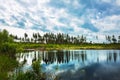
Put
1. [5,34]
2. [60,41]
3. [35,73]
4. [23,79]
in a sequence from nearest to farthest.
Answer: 1. [23,79]
2. [35,73]
3. [5,34]
4. [60,41]

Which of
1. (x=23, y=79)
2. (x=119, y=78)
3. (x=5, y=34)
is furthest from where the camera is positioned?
(x=5, y=34)

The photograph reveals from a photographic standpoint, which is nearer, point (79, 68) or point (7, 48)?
point (79, 68)

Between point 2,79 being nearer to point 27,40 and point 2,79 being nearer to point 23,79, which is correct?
point 23,79

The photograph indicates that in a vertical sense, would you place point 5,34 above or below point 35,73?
above

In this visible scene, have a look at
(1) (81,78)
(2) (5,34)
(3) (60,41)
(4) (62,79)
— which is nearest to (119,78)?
(1) (81,78)

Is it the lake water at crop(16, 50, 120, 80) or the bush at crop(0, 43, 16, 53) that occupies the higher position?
the bush at crop(0, 43, 16, 53)

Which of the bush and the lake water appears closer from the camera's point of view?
the lake water

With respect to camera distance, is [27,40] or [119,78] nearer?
[119,78]

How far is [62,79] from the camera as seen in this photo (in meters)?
27.5

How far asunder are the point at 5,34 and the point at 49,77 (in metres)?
30.0

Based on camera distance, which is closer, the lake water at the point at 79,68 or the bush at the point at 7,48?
the lake water at the point at 79,68

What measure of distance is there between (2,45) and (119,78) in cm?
2534

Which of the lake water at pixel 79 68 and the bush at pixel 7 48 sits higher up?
the bush at pixel 7 48

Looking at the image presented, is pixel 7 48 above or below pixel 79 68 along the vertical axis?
above
